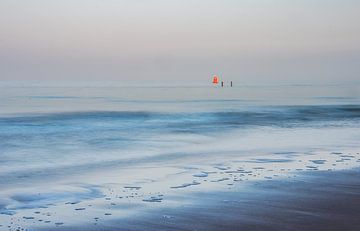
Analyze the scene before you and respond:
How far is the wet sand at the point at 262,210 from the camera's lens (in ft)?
20.2

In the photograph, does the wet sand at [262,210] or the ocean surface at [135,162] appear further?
the ocean surface at [135,162]

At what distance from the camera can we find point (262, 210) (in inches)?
274

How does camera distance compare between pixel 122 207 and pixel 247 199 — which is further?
pixel 247 199

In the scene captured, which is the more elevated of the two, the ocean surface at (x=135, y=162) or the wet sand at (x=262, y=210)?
the wet sand at (x=262, y=210)

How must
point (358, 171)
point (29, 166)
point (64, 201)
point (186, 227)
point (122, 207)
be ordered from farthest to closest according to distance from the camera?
point (29, 166)
point (358, 171)
point (64, 201)
point (122, 207)
point (186, 227)

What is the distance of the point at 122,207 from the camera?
7.20m

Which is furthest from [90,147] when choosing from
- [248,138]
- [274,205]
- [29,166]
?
[274,205]

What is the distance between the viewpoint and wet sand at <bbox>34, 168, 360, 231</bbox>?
6.14m

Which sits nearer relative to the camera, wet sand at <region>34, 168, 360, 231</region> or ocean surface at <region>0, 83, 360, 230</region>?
wet sand at <region>34, 168, 360, 231</region>

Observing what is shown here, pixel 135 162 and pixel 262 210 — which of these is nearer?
pixel 262 210

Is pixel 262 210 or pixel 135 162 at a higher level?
pixel 262 210

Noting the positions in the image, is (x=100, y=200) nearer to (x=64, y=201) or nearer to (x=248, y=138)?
(x=64, y=201)

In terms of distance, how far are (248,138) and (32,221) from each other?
12.7m

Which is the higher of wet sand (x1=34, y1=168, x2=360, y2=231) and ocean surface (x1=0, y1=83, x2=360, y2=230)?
wet sand (x1=34, y1=168, x2=360, y2=231)
